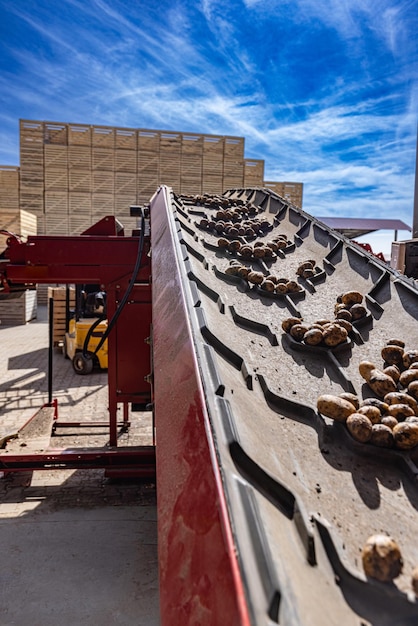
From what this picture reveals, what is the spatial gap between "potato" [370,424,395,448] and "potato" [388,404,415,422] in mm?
110

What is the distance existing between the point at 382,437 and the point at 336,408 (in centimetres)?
16

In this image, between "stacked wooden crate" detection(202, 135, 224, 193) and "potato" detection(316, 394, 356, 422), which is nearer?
"potato" detection(316, 394, 356, 422)

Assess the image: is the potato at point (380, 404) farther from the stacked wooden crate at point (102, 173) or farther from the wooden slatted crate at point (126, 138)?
the wooden slatted crate at point (126, 138)

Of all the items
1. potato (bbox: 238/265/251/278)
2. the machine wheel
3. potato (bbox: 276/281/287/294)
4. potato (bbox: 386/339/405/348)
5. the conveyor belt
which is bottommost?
the machine wheel

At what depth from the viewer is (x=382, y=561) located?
86cm

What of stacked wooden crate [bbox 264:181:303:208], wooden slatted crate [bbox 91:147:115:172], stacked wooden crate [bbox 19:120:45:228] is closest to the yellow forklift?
stacked wooden crate [bbox 19:120:45:228]

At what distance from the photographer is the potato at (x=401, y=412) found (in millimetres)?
1336

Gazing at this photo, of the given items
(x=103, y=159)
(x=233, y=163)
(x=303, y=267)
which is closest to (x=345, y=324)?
(x=303, y=267)

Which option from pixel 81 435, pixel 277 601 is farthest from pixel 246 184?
pixel 277 601

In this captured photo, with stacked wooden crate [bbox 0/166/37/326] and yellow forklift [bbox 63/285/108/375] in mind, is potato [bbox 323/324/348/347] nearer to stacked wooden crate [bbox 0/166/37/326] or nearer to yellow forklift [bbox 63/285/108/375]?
yellow forklift [bbox 63/285/108/375]

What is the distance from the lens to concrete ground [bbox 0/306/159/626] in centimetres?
279

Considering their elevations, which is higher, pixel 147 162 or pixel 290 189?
pixel 147 162

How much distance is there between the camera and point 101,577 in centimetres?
309

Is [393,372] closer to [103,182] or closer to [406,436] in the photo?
[406,436]
